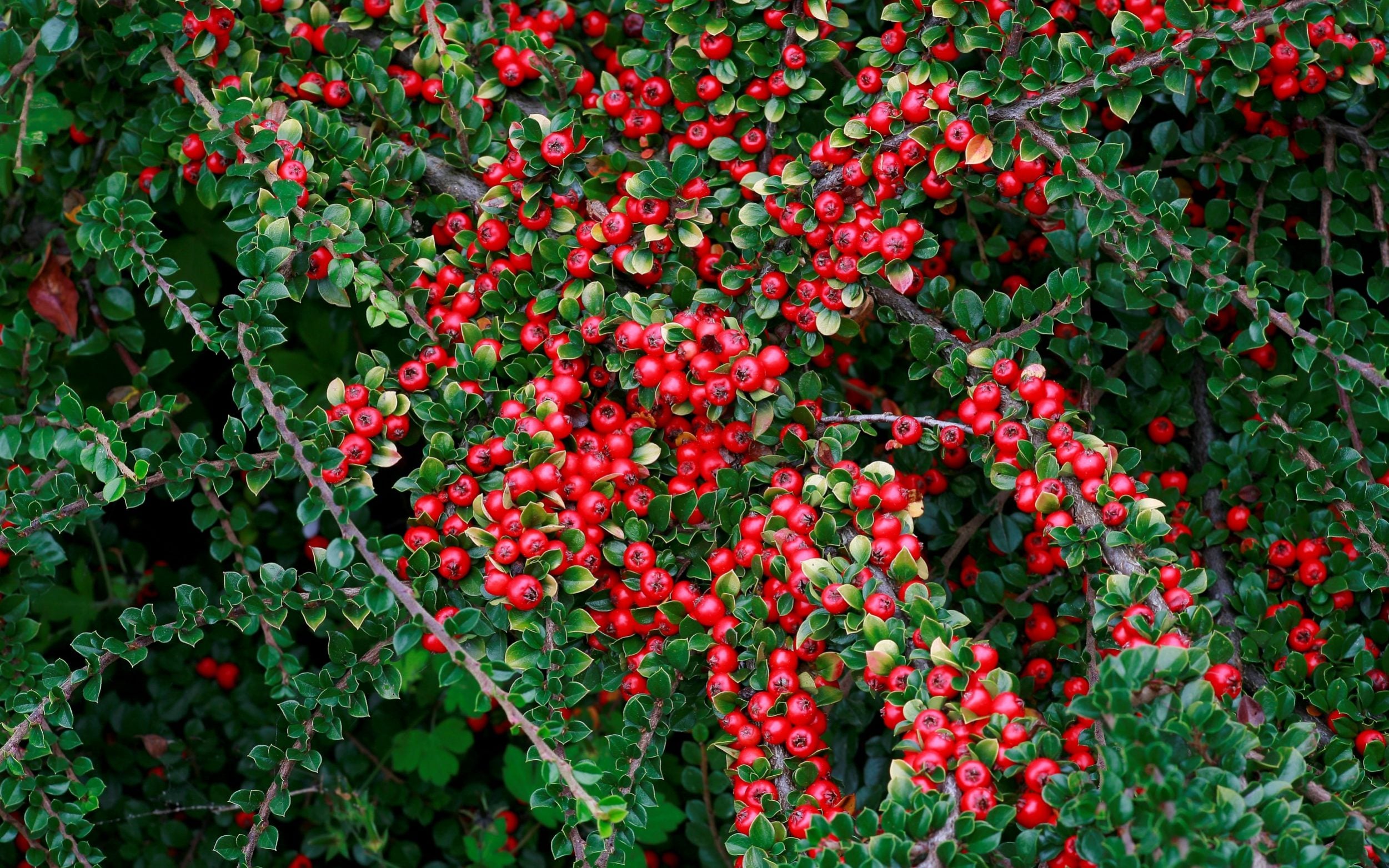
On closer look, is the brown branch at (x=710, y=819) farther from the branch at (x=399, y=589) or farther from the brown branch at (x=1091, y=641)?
the brown branch at (x=1091, y=641)

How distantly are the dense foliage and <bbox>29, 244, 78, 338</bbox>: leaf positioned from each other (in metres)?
0.01

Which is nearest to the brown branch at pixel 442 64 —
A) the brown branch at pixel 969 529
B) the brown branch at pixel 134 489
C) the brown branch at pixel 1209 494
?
the brown branch at pixel 134 489

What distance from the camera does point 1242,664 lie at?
231 cm

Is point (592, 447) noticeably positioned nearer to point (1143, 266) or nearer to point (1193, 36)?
point (1143, 266)

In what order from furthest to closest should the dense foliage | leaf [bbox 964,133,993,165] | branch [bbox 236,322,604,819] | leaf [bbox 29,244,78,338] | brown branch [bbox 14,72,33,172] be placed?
leaf [bbox 29,244,78,338] < brown branch [bbox 14,72,33,172] < leaf [bbox 964,133,993,165] < the dense foliage < branch [bbox 236,322,604,819]

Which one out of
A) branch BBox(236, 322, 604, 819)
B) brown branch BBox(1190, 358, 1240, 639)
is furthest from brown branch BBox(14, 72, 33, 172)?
brown branch BBox(1190, 358, 1240, 639)

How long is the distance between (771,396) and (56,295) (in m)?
2.00

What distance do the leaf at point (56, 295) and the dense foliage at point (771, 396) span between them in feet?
0.05

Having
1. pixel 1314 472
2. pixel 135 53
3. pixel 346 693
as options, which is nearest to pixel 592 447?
pixel 346 693

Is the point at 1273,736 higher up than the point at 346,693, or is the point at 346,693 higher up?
the point at 1273,736

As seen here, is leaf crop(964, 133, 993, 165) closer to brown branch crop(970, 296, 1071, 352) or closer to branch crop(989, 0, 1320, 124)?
branch crop(989, 0, 1320, 124)

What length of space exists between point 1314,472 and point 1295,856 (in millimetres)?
1109

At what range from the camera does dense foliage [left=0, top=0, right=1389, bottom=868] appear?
198cm

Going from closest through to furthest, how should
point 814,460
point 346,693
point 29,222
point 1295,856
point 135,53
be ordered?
point 1295,856 → point 346,693 → point 814,460 → point 135,53 → point 29,222
